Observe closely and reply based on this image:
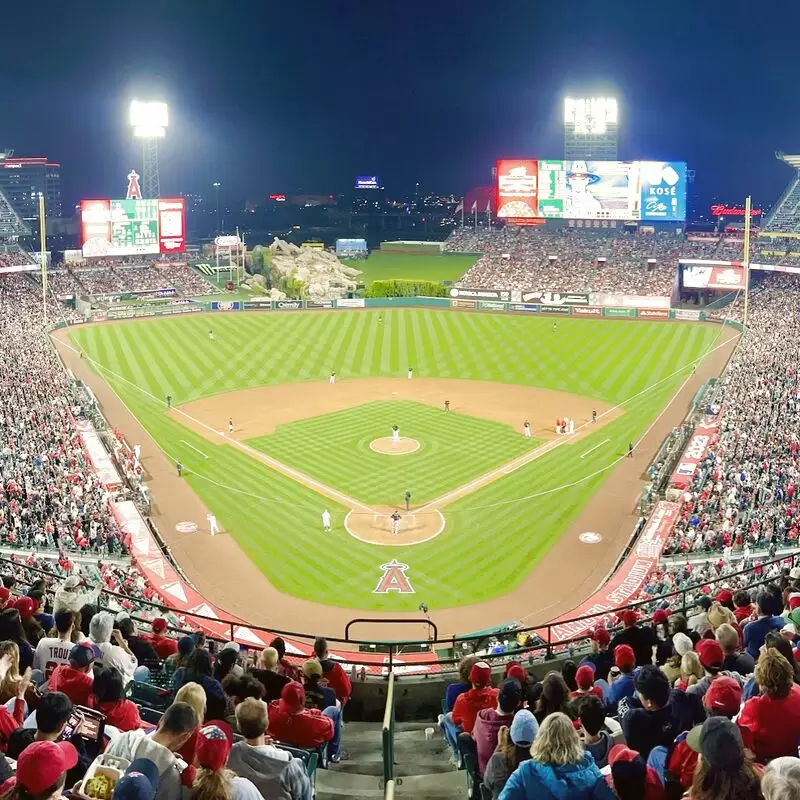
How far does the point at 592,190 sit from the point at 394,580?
66815mm

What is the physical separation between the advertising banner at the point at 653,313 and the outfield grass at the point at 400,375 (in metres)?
2.63

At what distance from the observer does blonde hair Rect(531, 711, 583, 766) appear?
5.76 m

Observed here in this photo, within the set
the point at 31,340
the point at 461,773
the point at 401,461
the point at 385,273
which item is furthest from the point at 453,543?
the point at 385,273

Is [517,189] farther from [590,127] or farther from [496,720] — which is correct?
[496,720]

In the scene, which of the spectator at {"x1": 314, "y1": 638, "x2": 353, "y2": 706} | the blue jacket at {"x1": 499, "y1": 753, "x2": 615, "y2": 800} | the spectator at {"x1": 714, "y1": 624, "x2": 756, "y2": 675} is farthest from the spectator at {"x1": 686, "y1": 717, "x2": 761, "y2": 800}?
the spectator at {"x1": 314, "y1": 638, "x2": 353, "y2": 706}

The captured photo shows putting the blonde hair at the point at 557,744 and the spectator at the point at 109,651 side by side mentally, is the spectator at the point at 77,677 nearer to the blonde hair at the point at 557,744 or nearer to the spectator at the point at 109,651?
the spectator at the point at 109,651

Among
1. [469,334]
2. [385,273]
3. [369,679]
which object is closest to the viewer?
[369,679]

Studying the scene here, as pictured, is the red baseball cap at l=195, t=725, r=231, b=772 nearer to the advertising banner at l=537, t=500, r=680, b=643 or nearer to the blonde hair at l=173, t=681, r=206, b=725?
the blonde hair at l=173, t=681, r=206, b=725

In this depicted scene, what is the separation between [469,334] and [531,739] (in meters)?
63.0

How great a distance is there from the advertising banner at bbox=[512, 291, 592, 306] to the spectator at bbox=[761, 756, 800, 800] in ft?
250

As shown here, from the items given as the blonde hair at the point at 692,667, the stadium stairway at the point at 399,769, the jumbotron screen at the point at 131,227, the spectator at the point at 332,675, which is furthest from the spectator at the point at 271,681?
the jumbotron screen at the point at 131,227

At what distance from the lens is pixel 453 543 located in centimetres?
2856

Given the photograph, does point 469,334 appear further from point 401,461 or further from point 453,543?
point 453,543

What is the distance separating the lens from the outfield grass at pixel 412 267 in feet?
345
